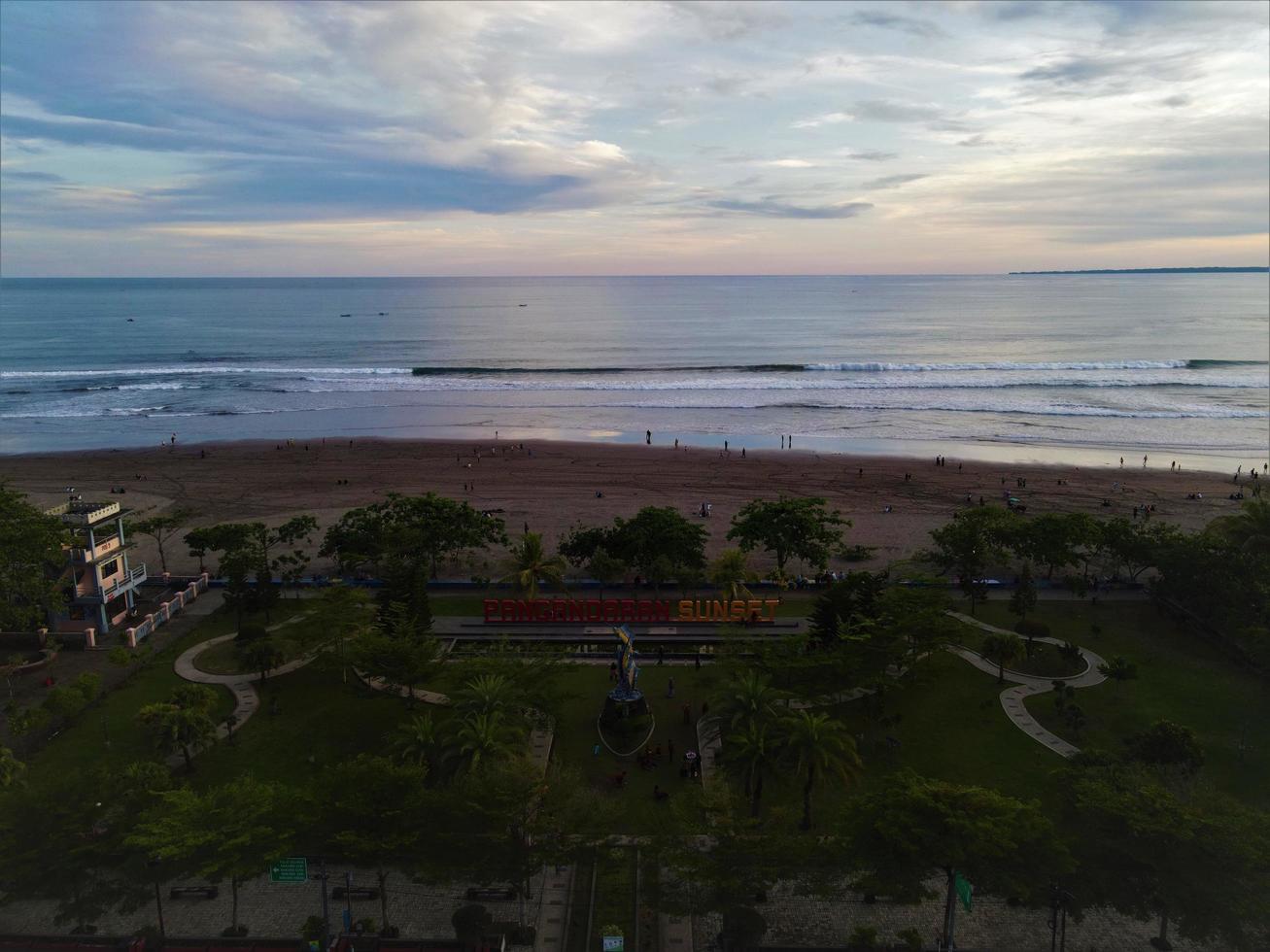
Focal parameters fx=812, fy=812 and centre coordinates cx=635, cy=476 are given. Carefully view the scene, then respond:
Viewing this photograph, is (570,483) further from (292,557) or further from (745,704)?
(745,704)

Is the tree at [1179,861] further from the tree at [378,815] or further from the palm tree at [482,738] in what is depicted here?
the tree at [378,815]

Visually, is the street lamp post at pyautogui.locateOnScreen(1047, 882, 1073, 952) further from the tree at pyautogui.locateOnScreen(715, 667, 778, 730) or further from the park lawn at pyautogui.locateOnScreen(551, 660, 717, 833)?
the park lawn at pyautogui.locateOnScreen(551, 660, 717, 833)

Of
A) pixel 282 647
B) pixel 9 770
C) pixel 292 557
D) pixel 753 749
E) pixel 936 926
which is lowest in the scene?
pixel 936 926

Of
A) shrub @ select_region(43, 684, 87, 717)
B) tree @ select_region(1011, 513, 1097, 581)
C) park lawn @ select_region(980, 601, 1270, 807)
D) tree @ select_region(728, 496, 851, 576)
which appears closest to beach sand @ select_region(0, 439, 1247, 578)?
tree @ select_region(728, 496, 851, 576)

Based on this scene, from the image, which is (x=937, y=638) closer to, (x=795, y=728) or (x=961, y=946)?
(x=795, y=728)

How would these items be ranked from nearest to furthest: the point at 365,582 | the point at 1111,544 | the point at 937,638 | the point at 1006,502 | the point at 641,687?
the point at 937,638 → the point at 641,687 → the point at 1111,544 → the point at 365,582 → the point at 1006,502

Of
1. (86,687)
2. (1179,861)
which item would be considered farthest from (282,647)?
(1179,861)

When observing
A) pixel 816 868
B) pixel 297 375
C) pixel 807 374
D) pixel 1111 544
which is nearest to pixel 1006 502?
pixel 1111 544
